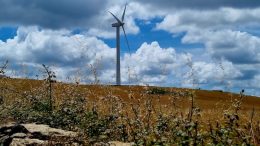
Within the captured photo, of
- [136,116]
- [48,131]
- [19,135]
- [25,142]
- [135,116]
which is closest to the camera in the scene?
[25,142]

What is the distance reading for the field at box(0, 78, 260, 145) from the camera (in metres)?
8.59

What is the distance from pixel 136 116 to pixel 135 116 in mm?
901

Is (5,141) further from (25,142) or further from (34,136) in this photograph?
(25,142)

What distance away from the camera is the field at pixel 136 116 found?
28.2 feet

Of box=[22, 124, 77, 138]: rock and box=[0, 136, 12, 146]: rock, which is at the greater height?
box=[22, 124, 77, 138]: rock

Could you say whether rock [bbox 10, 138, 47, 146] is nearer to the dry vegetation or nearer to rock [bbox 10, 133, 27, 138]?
rock [bbox 10, 133, 27, 138]

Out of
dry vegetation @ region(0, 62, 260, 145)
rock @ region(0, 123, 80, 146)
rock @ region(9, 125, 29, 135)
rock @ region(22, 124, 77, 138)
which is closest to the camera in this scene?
dry vegetation @ region(0, 62, 260, 145)

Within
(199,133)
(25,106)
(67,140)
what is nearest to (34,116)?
(25,106)

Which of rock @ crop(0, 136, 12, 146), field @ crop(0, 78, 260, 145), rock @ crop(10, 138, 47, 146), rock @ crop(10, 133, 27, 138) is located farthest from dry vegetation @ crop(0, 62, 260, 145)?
rock @ crop(0, 136, 12, 146)

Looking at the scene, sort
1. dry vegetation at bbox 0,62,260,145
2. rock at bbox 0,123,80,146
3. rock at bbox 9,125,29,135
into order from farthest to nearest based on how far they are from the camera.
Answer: rock at bbox 9,125,29,135 < rock at bbox 0,123,80,146 < dry vegetation at bbox 0,62,260,145

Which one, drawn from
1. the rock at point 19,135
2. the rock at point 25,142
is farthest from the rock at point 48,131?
the rock at point 25,142

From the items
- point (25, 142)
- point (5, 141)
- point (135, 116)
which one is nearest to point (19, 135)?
point (5, 141)

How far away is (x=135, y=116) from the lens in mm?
12914

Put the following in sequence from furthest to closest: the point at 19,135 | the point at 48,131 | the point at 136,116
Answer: the point at 136,116
the point at 48,131
the point at 19,135
